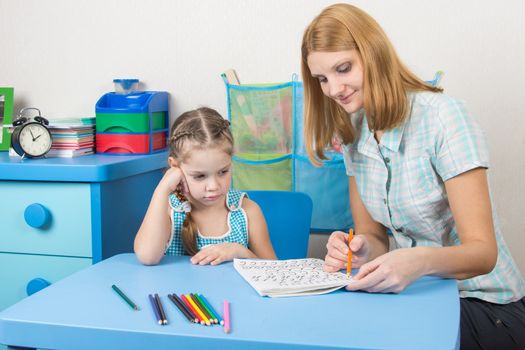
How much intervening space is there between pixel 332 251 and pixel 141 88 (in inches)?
49.3

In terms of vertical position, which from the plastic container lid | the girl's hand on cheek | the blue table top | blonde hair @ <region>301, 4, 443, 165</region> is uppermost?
blonde hair @ <region>301, 4, 443, 165</region>

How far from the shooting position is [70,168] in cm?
179

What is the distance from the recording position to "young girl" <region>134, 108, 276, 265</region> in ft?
4.86

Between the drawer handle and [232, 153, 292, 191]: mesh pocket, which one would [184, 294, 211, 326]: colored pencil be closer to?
the drawer handle

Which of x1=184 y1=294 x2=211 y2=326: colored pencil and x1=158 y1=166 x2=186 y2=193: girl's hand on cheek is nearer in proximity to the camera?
x1=184 y1=294 x2=211 y2=326: colored pencil

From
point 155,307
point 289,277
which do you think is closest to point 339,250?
point 289,277

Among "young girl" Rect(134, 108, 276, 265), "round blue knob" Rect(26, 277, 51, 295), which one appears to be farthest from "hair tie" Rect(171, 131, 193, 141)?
"round blue knob" Rect(26, 277, 51, 295)

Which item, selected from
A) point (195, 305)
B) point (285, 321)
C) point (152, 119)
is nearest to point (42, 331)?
point (195, 305)

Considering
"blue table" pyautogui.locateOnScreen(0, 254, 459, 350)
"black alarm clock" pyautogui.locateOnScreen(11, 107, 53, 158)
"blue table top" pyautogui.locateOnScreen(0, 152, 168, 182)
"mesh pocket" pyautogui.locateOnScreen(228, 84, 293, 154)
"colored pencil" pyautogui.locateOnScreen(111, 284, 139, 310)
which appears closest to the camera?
"blue table" pyautogui.locateOnScreen(0, 254, 459, 350)

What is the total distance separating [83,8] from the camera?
91.5 inches

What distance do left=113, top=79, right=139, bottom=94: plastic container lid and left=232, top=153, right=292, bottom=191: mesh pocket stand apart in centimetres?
44

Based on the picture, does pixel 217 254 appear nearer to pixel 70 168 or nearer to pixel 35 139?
pixel 70 168

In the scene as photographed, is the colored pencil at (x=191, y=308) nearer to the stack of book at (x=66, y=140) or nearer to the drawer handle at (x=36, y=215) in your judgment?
the drawer handle at (x=36, y=215)

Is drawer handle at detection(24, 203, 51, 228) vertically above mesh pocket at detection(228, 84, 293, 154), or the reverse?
mesh pocket at detection(228, 84, 293, 154)
